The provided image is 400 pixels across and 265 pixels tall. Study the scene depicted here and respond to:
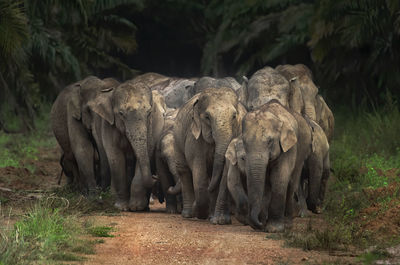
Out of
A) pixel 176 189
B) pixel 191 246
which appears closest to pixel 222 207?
pixel 176 189

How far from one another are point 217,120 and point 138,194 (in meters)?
2.01

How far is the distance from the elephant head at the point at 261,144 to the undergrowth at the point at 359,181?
0.54 meters

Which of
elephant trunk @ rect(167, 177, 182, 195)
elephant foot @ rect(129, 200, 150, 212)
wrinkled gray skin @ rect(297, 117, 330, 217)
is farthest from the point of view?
elephant foot @ rect(129, 200, 150, 212)

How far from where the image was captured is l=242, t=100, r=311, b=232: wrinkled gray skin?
9.75 meters

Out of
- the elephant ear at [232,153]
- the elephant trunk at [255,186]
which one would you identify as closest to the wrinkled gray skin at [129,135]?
the elephant ear at [232,153]

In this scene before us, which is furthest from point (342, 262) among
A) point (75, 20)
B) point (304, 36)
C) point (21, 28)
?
point (75, 20)

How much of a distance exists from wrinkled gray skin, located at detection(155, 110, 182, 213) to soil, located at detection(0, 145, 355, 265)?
254mm

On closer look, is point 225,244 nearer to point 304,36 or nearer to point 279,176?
point 279,176

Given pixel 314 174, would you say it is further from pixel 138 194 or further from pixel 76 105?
pixel 76 105

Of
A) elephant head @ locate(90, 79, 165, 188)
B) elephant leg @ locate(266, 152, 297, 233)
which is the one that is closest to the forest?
elephant leg @ locate(266, 152, 297, 233)

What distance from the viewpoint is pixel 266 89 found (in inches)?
482

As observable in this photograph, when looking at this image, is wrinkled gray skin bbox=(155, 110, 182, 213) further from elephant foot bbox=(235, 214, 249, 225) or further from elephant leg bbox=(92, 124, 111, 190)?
elephant foot bbox=(235, 214, 249, 225)

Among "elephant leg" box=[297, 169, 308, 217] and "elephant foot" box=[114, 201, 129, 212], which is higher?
"elephant leg" box=[297, 169, 308, 217]

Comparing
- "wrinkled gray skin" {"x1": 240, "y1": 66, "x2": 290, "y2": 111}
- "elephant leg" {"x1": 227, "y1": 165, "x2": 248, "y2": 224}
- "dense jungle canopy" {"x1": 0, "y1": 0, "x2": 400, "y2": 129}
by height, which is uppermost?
"wrinkled gray skin" {"x1": 240, "y1": 66, "x2": 290, "y2": 111}
